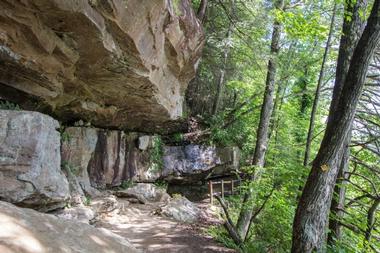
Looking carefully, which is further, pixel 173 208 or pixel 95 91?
pixel 173 208

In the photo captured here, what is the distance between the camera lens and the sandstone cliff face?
5.00m

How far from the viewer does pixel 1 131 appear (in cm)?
512

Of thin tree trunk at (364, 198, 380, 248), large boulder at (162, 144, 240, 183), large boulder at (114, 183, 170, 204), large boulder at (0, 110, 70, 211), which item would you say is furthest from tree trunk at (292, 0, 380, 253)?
large boulder at (162, 144, 240, 183)

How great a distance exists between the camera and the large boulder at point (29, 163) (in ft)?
16.2

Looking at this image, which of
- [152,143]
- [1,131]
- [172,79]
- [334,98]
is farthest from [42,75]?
[152,143]

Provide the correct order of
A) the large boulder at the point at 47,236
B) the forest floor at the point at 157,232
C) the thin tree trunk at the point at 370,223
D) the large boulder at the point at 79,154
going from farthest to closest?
the large boulder at the point at 79,154 < the forest floor at the point at 157,232 < the thin tree trunk at the point at 370,223 < the large boulder at the point at 47,236

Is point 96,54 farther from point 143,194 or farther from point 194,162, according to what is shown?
point 194,162

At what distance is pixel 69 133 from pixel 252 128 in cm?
930

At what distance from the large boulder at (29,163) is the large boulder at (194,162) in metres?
Answer: 7.78

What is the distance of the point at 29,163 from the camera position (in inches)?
207

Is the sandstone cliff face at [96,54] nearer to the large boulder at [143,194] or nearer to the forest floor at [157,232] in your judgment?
the large boulder at [143,194]

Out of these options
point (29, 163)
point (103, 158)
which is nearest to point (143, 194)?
point (103, 158)

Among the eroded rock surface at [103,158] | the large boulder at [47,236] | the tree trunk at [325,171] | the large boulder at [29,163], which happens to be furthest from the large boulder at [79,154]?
the tree trunk at [325,171]

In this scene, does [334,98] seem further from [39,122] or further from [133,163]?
[133,163]
